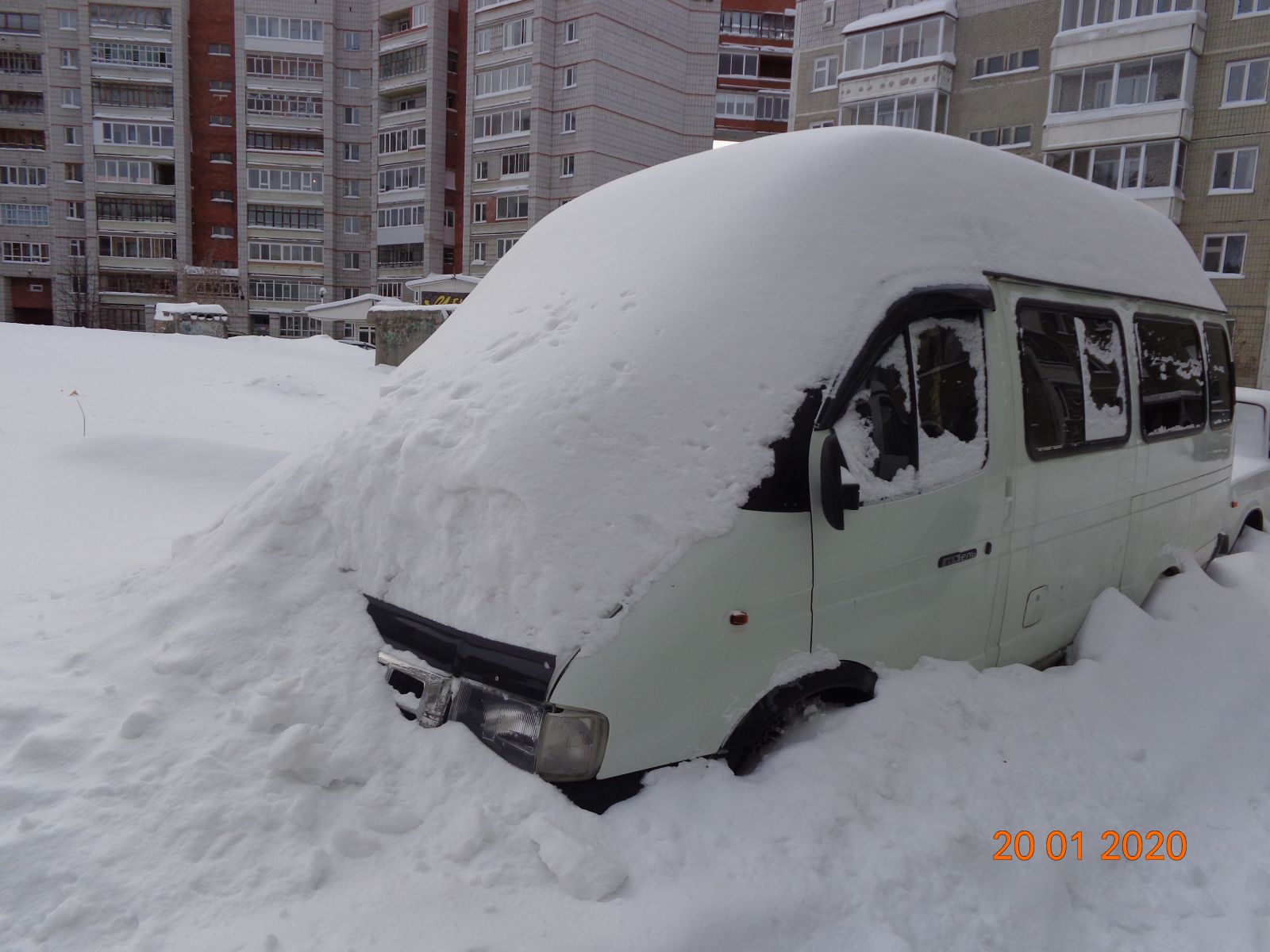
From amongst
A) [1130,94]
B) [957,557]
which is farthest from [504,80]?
[957,557]

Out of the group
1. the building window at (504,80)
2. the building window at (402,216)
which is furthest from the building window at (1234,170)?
the building window at (402,216)

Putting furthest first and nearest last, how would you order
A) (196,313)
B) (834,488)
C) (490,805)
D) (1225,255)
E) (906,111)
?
(906,111)
(1225,255)
(196,313)
(834,488)
(490,805)

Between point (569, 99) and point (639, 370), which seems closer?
point (639, 370)

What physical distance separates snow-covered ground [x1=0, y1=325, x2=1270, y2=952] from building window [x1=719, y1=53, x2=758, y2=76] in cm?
6064

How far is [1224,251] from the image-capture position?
30.3 metres

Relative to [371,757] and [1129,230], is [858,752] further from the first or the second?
[1129,230]

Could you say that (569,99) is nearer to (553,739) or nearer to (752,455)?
(752,455)

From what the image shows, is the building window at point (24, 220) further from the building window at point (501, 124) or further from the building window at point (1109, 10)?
the building window at point (1109, 10)

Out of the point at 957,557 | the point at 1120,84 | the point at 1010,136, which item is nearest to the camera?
the point at 957,557

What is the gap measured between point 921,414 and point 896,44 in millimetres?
38658

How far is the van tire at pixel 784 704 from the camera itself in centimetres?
268

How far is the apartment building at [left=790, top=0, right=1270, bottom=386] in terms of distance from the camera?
96.2 ft

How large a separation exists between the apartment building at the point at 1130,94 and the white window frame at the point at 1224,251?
39 mm

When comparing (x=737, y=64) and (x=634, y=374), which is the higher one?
(x=737, y=64)
